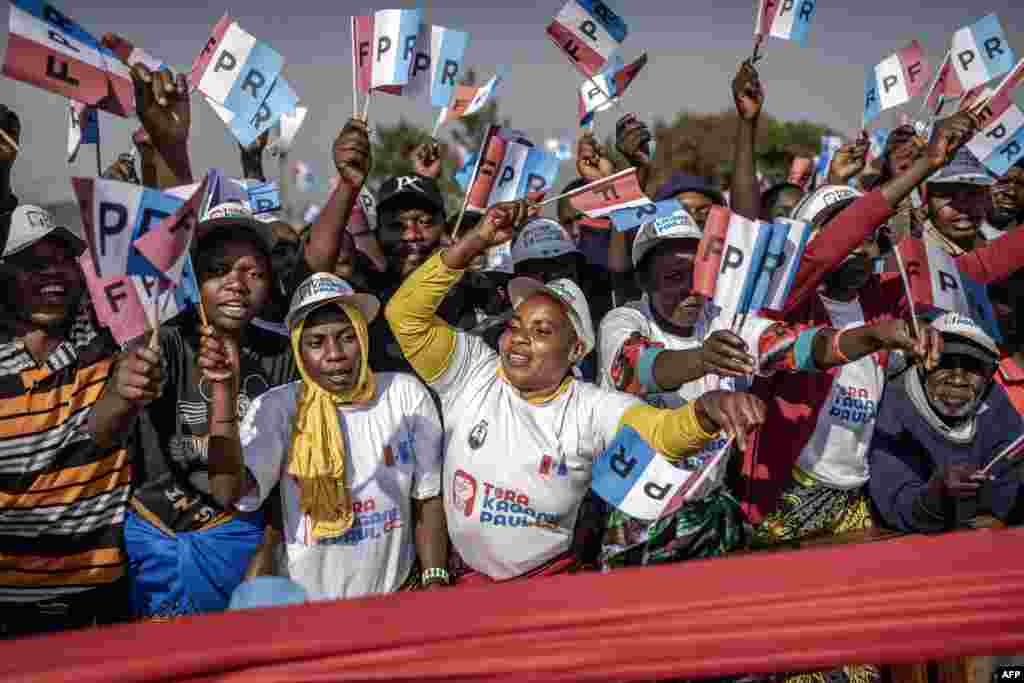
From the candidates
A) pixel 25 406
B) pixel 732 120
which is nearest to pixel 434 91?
pixel 25 406

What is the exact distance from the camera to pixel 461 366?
3498mm

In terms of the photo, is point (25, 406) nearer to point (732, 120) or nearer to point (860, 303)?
point (860, 303)

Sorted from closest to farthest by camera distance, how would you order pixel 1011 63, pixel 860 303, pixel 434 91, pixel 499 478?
pixel 499 478, pixel 860 303, pixel 434 91, pixel 1011 63

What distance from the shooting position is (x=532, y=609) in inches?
74.7

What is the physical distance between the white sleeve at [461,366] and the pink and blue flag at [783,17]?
106 inches

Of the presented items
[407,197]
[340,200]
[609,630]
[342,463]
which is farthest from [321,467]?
[407,197]

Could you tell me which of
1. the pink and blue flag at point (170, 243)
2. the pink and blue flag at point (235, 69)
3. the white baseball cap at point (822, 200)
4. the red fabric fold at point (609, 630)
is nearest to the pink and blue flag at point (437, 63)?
the pink and blue flag at point (235, 69)

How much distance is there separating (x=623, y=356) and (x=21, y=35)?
2.43 m

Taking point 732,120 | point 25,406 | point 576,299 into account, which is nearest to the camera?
point 25,406

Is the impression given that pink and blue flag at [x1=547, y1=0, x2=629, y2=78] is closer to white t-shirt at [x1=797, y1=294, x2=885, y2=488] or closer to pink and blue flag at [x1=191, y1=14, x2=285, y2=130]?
pink and blue flag at [x1=191, y1=14, x2=285, y2=130]

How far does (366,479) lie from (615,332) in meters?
1.17

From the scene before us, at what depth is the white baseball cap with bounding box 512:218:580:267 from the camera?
187 inches

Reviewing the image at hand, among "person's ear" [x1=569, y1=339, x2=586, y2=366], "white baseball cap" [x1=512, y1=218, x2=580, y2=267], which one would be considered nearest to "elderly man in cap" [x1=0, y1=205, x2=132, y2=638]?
"person's ear" [x1=569, y1=339, x2=586, y2=366]

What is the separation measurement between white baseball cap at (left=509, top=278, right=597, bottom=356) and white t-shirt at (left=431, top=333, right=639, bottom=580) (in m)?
0.22
